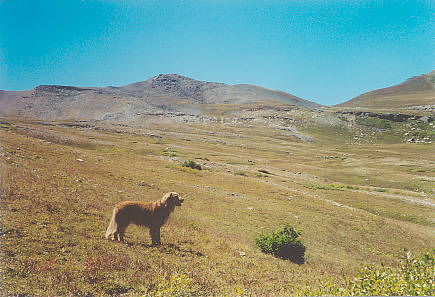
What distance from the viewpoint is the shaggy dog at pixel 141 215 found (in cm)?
1020

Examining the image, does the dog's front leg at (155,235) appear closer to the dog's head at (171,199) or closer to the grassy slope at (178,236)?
the grassy slope at (178,236)

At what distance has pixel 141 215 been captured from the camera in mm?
10578

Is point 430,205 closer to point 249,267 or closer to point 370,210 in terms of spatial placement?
point 370,210

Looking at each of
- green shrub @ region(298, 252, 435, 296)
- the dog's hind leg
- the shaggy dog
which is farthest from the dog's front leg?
green shrub @ region(298, 252, 435, 296)

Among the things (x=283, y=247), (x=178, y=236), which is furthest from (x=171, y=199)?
(x=283, y=247)

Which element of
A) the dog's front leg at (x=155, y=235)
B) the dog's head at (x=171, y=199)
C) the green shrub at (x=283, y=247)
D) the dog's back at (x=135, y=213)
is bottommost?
the green shrub at (x=283, y=247)

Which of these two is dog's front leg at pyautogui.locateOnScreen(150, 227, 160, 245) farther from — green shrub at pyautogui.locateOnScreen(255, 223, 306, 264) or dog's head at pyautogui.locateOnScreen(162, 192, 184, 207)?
green shrub at pyautogui.locateOnScreen(255, 223, 306, 264)

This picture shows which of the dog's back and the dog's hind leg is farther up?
the dog's back

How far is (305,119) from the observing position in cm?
19525

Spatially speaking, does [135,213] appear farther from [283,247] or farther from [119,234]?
[283,247]

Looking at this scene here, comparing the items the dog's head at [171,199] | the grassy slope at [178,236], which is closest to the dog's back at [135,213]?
the dog's head at [171,199]

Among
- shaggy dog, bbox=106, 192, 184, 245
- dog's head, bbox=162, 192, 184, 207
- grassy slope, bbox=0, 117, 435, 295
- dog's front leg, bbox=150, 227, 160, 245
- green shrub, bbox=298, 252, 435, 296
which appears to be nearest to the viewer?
green shrub, bbox=298, 252, 435, 296

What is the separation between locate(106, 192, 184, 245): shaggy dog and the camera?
1020 cm

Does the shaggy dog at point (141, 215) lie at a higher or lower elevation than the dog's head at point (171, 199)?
lower
